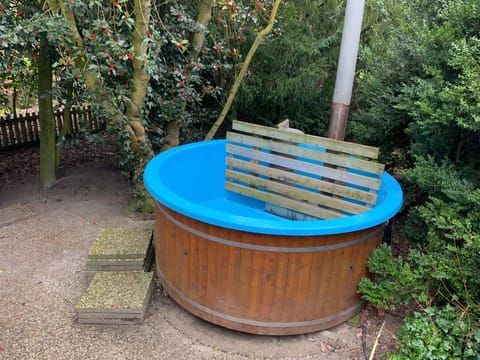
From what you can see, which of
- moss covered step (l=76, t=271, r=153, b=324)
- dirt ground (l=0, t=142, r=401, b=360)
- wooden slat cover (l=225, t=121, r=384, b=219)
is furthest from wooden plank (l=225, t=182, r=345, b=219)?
moss covered step (l=76, t=271, r=153, b=324)

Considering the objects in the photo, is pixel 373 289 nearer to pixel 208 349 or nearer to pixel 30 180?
pixel 208 349

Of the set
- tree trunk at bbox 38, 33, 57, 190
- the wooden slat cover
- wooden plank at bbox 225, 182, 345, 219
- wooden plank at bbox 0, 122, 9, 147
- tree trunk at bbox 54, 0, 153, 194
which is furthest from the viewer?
wooden plank at bbox 0, 122, 9, 147

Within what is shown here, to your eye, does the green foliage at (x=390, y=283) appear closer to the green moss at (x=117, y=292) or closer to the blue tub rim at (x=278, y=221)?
the blue tub rim at (x=278, y=221)

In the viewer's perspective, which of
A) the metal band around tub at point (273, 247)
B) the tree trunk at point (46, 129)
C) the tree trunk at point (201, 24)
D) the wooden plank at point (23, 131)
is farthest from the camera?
the wooden plank at point (23, 131)

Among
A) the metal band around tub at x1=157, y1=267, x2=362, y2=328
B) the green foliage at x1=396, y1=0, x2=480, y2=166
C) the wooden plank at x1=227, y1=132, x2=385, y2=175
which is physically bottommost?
the metal band around tub at x1=157, y1=267, x2=362, y2=328

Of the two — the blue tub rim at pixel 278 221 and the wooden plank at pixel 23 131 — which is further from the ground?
the blue tub rim at pixel 278 221

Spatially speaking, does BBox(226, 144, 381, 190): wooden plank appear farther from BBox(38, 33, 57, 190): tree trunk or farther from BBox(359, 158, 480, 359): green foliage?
BBox(38, 33, 57, 190): tree trunk

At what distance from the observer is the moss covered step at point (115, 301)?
9.37ft

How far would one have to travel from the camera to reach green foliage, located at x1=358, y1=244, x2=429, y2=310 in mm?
2689

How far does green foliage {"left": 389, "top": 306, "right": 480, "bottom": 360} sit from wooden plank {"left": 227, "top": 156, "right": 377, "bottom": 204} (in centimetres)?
92

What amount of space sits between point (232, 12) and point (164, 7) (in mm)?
847

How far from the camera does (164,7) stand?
4.52m

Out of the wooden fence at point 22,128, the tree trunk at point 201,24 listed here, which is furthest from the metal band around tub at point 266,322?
the wooden fence at point 22,128

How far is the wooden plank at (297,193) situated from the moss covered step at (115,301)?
1419mm
